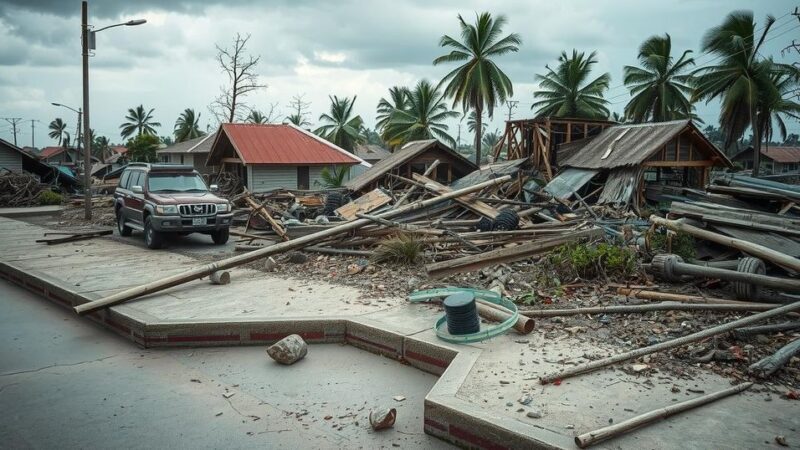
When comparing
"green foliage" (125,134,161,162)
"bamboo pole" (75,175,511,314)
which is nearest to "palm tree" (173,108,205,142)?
"green foliage" (125,134,161,162)

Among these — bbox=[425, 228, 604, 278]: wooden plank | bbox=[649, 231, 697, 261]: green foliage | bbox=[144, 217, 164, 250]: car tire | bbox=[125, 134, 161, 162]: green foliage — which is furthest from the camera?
bbox=[125, 134, 161, 162]: green foliage

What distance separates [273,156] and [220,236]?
45.5 ft

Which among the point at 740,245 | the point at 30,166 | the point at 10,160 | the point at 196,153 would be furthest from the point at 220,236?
the point at 196,153

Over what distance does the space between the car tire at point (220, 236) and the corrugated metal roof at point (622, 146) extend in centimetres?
1331

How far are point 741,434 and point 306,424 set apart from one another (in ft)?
11.6

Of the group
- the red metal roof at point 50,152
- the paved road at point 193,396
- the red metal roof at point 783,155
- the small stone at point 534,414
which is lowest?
the paved road at point 193,396

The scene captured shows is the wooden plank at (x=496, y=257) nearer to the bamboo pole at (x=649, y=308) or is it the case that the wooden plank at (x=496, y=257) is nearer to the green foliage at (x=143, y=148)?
the bamboo pole at (x=649, y=308)

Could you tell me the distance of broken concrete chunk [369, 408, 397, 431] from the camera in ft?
15.7

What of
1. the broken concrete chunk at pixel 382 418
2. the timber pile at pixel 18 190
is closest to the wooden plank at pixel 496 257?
the broken concrete chunk at pixel 382 418

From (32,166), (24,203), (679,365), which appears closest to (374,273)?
(679,365)

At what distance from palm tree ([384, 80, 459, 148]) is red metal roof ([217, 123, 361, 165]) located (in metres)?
10.8

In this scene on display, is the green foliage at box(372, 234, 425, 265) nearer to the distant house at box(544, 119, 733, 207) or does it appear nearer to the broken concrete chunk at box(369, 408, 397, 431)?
the broken concrete chunk at box(369, 408, 397, 431)

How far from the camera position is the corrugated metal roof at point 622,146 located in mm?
19500

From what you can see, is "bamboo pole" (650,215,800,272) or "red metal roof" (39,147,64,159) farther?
"red metal roof" (39,147,64,159)
